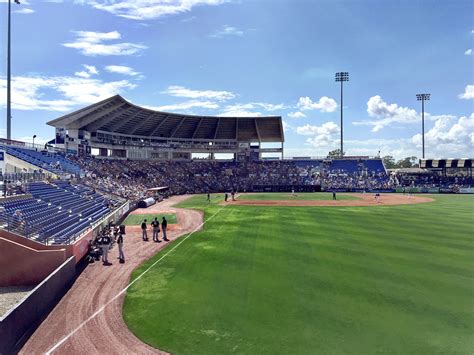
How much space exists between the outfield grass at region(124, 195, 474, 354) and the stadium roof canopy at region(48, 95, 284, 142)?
39.7 meters

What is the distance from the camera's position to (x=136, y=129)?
238 feet

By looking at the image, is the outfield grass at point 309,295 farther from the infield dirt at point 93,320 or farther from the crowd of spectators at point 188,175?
the crowd of spectators at point 188,175

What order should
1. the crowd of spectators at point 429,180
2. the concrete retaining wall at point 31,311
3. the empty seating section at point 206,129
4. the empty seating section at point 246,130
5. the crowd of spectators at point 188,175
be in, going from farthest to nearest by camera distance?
Result: 1. the empty seating section at point 246,130
2. the empty seating section at point 206,129
3. the crowd of spectators at point 429,180
4. the crowd of spectators at point 188,175
5. the concrete retaining wall at point 31,311

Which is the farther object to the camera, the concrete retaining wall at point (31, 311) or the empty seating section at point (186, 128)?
the empty seating section at point (186, 128)

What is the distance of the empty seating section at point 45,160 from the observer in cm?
3656

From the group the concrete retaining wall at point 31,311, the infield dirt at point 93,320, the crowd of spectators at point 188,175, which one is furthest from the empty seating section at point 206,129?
the concrete retaining wall at point 31,311

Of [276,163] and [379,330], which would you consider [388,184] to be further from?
[379,330]

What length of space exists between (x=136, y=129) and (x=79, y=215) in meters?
49.1

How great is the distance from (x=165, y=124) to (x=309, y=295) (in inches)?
2655

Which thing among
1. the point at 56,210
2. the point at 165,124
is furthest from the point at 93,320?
the point at 165,124

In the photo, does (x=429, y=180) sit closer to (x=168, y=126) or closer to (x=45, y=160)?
(x=168, y=126)

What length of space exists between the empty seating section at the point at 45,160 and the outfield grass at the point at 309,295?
23313mm

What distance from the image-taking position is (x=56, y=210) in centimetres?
2469

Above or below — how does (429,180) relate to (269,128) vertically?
below
